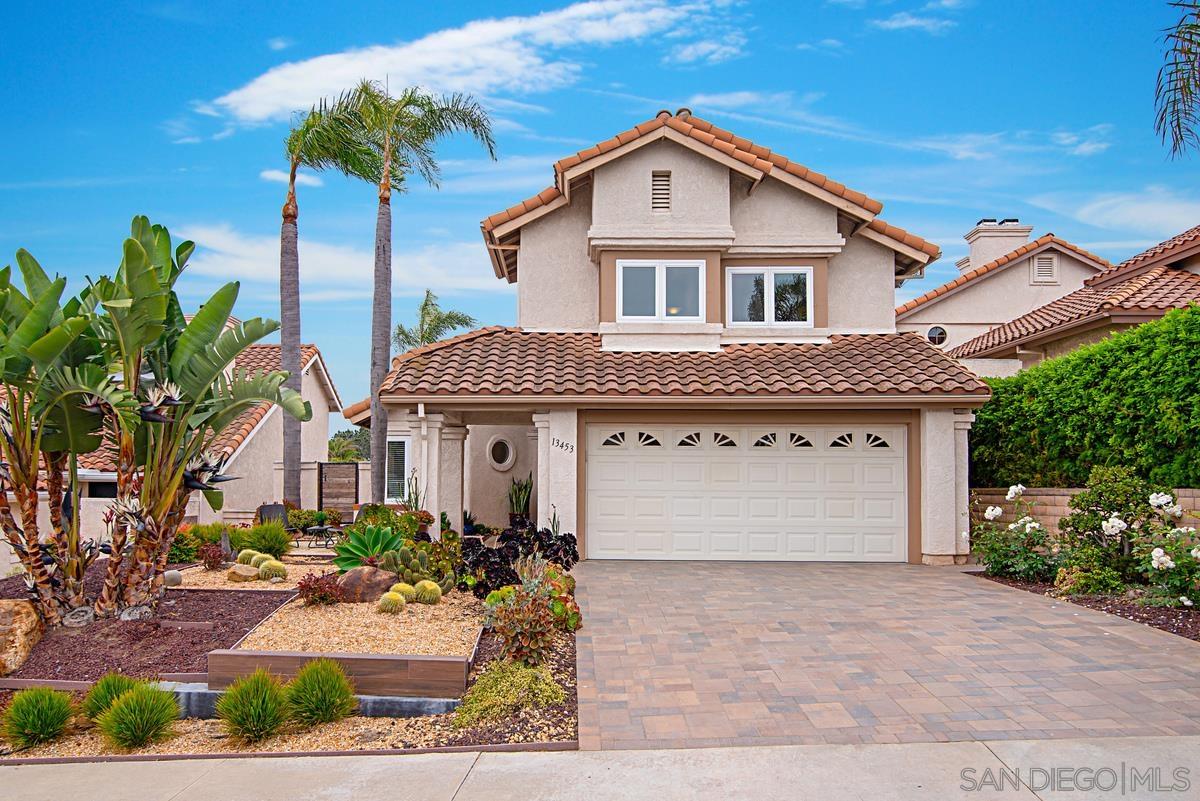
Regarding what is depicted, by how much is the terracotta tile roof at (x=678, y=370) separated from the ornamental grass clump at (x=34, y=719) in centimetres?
744

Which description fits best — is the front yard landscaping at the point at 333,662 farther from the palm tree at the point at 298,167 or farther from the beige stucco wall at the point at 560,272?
the palm tree at the point at 298,167

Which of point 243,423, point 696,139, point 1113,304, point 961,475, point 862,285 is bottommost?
point 961,475

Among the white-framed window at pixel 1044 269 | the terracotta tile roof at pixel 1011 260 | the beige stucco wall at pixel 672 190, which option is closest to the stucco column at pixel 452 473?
the beige stucco wall at pixel 672 190

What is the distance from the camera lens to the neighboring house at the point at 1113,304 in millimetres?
16594

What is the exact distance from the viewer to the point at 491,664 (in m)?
7.37

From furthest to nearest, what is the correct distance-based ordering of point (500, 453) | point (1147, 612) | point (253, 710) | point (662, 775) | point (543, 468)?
point (500, 453) < point (543, 468) < point (1147, 612) < point (253, 710) < point (662, 775)

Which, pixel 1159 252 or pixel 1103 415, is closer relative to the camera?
pixel 1103 415

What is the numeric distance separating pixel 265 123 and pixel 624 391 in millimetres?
14182

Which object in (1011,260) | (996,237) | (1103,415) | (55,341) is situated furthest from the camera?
(996,237)

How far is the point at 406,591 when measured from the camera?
9.37 metres

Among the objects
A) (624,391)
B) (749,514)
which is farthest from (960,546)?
(624,391)

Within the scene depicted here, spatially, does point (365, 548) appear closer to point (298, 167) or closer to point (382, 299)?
point (382, 299)

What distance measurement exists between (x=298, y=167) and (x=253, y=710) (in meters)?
18.1

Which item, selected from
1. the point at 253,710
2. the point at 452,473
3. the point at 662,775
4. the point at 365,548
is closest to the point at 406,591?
the point at 365,548
